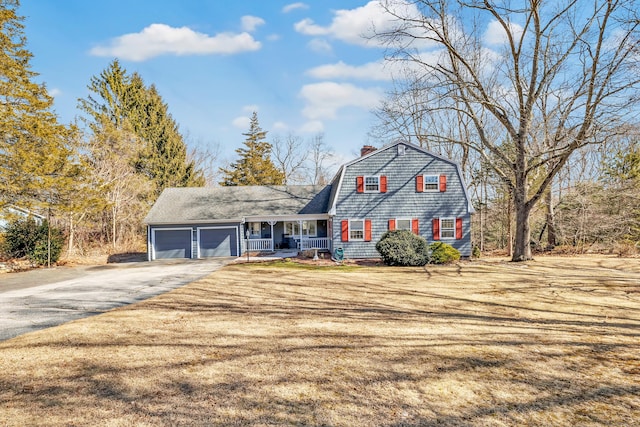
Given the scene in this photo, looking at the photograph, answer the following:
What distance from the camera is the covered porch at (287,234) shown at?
77.9 feet

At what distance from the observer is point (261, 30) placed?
51.3ft

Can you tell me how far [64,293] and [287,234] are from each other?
15723mm

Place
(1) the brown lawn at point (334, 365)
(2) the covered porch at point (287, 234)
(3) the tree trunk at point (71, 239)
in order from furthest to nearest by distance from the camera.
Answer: (2) the covered porch at point (287, 234), (3) the tree trunk at point (71, 239), (1) the brown lawn at point (334, 365)

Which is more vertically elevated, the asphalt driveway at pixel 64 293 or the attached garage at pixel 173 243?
the attached garage at pixel 173 243

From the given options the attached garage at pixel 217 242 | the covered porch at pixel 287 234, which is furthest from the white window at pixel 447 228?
the attached garage at pixel 217 242

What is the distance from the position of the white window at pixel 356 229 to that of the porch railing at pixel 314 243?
3.28 meters

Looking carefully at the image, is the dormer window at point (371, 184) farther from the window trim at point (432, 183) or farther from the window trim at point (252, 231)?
the window trim at point (252, 231)

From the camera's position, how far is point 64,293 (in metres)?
11.1

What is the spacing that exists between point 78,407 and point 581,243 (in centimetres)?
3040

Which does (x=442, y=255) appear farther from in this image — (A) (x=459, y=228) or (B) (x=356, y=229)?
(B) (x=356, y=229)

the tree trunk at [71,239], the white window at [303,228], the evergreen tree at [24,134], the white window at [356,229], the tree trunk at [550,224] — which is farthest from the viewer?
the tree trunk at [550,224]

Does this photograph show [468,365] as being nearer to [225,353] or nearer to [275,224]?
[225,353]

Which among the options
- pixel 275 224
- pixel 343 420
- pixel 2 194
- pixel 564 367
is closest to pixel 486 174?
pixel 275 224

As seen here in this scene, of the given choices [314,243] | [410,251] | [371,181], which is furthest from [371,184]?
[314,243]
